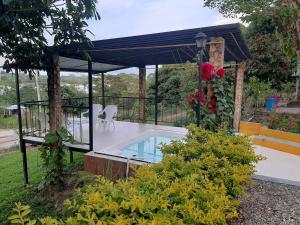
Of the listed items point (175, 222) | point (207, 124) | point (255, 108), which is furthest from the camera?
point (255, 108)

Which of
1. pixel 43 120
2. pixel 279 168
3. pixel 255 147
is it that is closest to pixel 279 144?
pixel 279 168

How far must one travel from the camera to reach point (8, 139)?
18.8 meters

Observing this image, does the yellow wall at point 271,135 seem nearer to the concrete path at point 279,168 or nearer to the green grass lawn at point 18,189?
the concrete path at point 279,168

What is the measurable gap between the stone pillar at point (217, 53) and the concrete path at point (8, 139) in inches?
633

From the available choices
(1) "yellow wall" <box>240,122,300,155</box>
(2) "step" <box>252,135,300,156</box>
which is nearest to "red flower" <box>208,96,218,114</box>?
(2) "step" <box>252,135,300,156</box>

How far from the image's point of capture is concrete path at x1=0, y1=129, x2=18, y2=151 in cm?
1672

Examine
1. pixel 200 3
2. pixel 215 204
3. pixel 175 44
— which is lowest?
pixel 215 204

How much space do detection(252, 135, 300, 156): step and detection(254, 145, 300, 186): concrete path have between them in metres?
0.12

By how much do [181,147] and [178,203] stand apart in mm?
1281

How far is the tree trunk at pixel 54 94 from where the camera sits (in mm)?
5398

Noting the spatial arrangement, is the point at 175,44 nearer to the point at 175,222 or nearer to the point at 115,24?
the point at 175,222

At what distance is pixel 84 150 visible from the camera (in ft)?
18.4

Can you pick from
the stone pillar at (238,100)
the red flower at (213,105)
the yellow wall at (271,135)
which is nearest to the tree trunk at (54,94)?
the red flower at (213,105)

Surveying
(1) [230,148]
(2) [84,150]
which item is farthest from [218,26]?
(2) [84,150]
